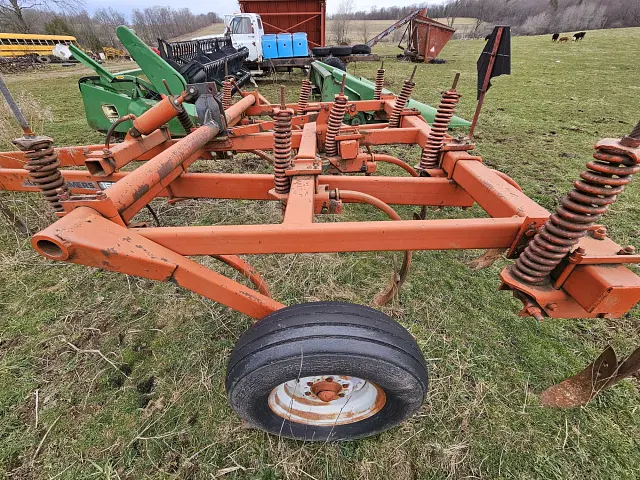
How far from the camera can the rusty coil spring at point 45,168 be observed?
69.3 inches

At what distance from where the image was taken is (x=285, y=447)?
1.86 metres

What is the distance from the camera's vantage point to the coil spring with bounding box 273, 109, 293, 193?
7.15 ft

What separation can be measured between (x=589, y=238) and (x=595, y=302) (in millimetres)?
329

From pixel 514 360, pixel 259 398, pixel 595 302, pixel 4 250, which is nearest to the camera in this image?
pixel 595 302

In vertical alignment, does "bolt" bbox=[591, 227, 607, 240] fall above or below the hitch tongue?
above

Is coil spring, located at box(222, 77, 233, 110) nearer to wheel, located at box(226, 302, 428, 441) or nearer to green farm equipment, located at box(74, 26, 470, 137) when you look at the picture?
green farm equipment, located at box(74, 26, 470, 137)

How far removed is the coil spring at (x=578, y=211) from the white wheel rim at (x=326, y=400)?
1.01m

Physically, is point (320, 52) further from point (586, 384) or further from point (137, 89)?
point (586, 384)

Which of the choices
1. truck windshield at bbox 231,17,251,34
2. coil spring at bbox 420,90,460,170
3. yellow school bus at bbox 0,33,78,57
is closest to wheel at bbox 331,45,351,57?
truck windshield at bbox 231,17,251,34

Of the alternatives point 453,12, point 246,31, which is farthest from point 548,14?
point 246,31

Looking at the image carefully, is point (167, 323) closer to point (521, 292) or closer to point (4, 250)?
point (4, 250)

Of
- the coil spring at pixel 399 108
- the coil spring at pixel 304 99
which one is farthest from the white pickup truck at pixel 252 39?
the coil spring at pixel 399 108

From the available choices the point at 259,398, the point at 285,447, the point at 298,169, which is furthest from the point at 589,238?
the point at 285,447

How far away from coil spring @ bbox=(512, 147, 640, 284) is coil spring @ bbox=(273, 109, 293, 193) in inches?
57.1
